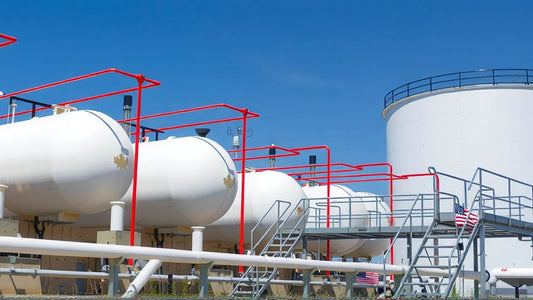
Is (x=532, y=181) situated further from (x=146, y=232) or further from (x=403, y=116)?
(x=146, y=232)

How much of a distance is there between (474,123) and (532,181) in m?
3.13

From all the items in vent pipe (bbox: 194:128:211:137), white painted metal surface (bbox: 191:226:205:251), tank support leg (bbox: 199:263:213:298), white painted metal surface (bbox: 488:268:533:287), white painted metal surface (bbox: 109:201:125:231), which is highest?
vent pipe (bbox: 194:128:211:137)

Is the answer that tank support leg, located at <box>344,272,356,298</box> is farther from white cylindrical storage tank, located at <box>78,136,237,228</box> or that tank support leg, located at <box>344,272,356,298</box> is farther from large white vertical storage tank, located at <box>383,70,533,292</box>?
large white vertical storage tank, located at <box>383,70,533,292</box>

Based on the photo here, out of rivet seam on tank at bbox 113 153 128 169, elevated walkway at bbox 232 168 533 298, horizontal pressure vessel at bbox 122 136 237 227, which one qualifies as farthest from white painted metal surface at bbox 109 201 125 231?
elevated walkway at bbox 232 168 533 298

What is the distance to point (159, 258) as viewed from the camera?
10.6 meters

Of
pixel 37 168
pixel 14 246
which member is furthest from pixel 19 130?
pixel 14 246

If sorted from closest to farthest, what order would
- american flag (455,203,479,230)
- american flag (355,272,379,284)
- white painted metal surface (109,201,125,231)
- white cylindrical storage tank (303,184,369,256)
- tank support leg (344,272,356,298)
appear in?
tank support leg (344,272,356,298), white painted metal surface (109,201,125,231), american flag (455,203,479,230), white cylindrical storage tank (303,184,369,256), american flag (355,272,379,284)

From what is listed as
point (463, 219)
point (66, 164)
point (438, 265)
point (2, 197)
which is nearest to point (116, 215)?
point (66, 164)

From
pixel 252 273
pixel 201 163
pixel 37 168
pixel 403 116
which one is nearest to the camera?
pixel 37 168

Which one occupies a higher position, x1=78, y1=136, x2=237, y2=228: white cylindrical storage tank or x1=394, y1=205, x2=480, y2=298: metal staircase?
x1=78, y1=136, x2=237, y2=228: white cylindrical storage tank

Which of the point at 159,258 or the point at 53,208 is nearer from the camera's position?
the point at 159,258

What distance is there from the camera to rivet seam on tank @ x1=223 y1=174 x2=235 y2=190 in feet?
62.9

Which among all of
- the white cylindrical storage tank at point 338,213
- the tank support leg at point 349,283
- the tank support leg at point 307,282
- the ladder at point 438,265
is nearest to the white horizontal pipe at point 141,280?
the tank support leg at point 307,282

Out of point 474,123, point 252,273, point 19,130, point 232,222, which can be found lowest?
point 252,273
